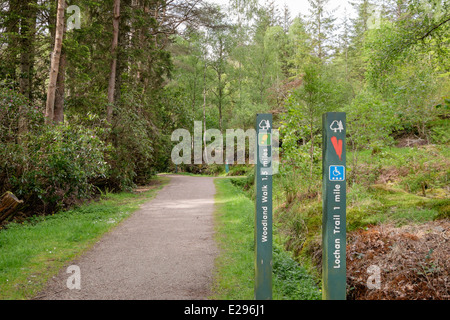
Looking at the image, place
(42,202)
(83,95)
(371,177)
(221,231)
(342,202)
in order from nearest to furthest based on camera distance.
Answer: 1. (342,202)
2. (221,231)
3. (42,202)
4. (371,177)
5. (83,95)

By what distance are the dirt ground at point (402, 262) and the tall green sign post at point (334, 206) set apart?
1.44m

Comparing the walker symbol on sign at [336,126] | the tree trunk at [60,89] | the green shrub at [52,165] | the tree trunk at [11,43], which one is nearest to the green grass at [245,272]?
the walker symbol on sign at [336,126]

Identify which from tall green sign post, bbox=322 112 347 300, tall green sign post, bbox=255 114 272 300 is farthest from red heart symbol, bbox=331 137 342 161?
tall green sign post, bbox=255 114 272 300

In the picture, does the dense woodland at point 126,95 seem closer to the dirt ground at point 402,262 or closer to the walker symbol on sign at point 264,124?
the dirt ground at point 402,262

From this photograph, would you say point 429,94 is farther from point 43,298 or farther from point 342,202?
point 43,298

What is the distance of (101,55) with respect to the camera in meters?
16.7

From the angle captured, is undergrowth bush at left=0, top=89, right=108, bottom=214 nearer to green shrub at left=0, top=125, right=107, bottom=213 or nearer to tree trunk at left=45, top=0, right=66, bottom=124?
green shrub at left=0, top=125, right=107, bottom=213

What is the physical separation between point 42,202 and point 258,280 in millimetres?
8849

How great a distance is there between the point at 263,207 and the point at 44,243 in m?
5.31

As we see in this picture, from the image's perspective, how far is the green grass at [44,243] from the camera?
515 cm

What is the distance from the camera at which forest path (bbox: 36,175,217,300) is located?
16.0 feet

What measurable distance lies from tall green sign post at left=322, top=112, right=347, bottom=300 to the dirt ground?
144 cm

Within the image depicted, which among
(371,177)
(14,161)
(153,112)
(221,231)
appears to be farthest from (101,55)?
(371,177)

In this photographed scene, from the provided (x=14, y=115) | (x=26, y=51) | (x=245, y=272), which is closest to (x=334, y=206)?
(x=245, y=272)
